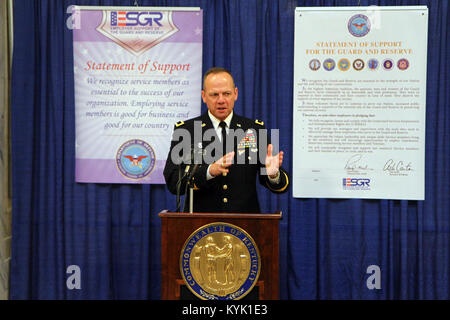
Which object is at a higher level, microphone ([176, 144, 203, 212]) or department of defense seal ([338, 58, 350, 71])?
department of defense seal ([338, 58, 350, 71])

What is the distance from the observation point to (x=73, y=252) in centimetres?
Result: 330

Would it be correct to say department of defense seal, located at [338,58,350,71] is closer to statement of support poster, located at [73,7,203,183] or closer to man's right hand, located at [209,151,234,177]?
statement of support poster, located at [73,7,203,183]

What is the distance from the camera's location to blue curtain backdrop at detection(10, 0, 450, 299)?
3.18 m

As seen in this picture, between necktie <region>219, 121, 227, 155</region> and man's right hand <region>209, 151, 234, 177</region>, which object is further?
necktie <region>219, 121, 227, 155</region>

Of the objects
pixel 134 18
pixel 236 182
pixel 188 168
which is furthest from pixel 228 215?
pixel 134 18

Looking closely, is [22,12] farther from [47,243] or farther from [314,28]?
[314,28]

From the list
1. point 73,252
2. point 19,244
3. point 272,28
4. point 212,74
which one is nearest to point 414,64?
point 272,28

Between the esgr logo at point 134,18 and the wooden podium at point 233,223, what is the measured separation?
1742 millimetres

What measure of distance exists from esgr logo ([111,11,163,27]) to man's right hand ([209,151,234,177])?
160 centimetres

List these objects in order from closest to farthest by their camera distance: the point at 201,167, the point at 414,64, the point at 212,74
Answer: the point at 201,167
the point at 212,74
the point at 414,64

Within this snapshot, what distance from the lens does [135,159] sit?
3254mm

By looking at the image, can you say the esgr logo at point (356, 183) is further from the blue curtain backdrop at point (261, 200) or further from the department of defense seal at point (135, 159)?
the department of defense seal at point (135, 159)
